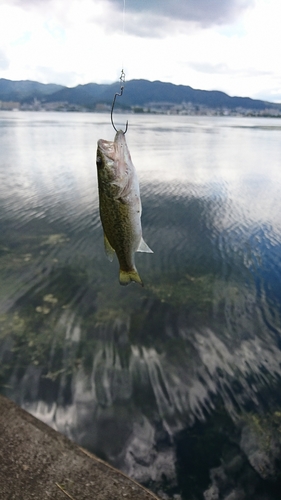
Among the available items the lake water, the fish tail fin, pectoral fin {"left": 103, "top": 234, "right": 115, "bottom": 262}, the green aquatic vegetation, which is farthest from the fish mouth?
the green aquatic vegetation

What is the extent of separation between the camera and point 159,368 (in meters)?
7.63

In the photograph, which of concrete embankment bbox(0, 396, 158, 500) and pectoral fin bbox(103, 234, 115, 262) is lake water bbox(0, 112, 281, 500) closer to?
concrete embankment bbox(0, 396, 158, 500)

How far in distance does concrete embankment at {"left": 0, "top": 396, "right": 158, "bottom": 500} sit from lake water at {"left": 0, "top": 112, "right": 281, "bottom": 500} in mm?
997

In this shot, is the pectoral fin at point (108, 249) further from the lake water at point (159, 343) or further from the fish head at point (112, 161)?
the lake water at point (159, 343)

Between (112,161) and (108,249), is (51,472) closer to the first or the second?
(108,249)

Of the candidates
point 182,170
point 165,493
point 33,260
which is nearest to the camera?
point 165,493

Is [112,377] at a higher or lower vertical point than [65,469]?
lower

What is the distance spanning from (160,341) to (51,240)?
7.08 m

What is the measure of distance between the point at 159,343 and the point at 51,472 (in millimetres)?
4179

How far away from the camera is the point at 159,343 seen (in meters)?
8.39

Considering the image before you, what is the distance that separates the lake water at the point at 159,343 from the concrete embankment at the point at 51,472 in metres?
1.00

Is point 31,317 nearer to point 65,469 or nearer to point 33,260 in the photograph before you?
point 33,260

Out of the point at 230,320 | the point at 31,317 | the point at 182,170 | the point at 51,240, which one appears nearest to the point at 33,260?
the point at 51,240

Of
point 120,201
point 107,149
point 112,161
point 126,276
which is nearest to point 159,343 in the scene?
point 126,276
